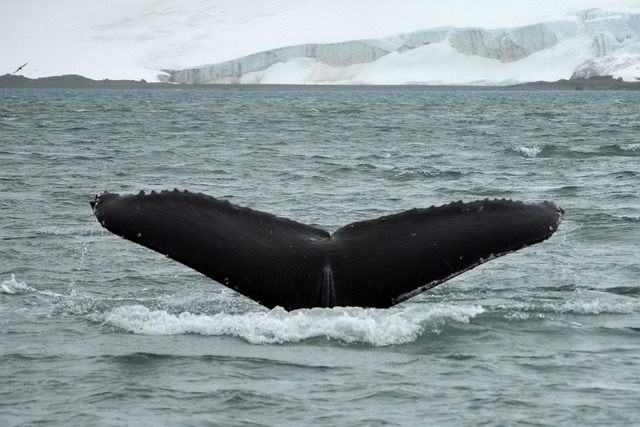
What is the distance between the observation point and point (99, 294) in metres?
7.60

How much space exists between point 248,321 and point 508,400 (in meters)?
1.76

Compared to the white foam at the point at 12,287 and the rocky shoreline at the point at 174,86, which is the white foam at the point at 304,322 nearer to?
the white foam at the point at 12,287

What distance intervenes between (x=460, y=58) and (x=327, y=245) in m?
127

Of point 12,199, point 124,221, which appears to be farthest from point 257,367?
point 12,199

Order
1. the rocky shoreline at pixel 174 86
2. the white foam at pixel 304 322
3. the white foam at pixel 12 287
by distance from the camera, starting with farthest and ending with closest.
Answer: the rocky shoreline at pixel 174 86, the white foam at pixel 12 287, the white foam at pixel 304 322

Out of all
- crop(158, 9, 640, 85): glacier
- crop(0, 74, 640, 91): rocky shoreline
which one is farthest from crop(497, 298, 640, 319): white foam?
crop(0, 74, 640, 91): rocky shoreline

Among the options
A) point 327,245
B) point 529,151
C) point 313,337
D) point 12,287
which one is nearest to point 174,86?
point 529,151

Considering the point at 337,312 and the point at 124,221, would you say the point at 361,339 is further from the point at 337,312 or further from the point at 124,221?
the point at 124,221

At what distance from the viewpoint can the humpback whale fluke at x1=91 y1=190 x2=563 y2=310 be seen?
15.2 feet

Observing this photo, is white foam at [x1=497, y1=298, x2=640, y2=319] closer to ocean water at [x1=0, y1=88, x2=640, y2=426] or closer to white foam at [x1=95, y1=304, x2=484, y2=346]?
ocean water at [x1=0, y1=88, x2=640, y2=426]

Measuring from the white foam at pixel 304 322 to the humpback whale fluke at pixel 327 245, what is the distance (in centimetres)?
21

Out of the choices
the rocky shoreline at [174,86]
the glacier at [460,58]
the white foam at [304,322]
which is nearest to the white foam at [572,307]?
the white foam at [304,322]

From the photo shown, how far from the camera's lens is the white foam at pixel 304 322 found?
5.53m

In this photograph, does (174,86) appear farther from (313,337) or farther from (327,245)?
(327,245)
